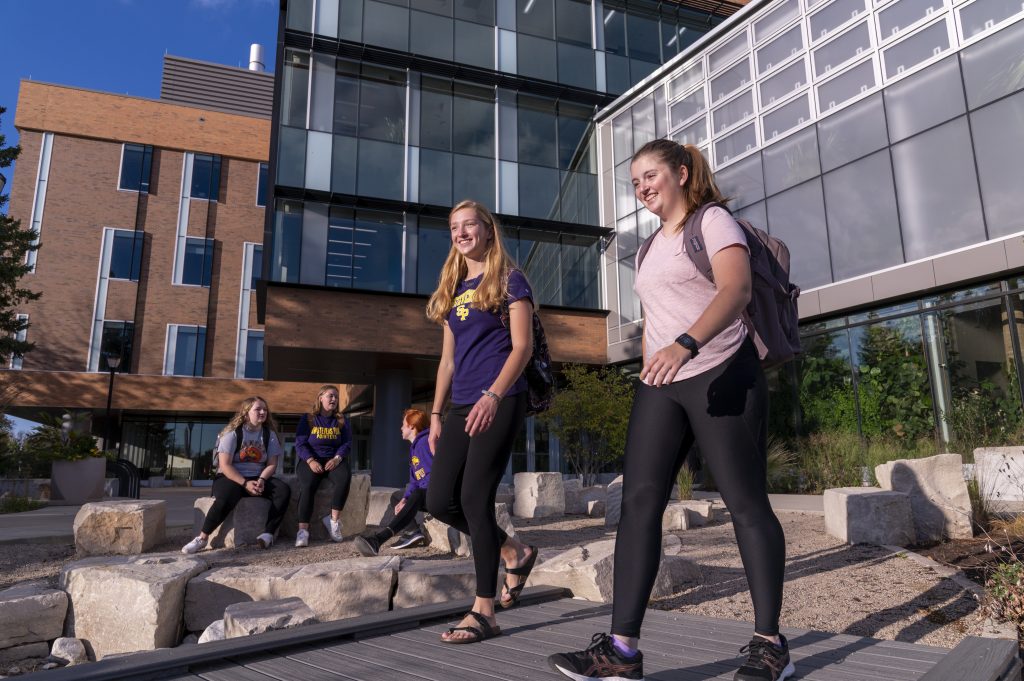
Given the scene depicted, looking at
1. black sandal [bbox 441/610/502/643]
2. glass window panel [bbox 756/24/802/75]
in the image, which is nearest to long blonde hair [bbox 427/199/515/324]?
black sandal [bbox 441/610/502/643]

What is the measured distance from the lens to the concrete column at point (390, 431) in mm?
18297

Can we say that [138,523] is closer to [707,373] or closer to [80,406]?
[707,373]

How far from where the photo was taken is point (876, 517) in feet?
20.7

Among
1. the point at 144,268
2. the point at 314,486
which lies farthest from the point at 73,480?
the point at 144,268

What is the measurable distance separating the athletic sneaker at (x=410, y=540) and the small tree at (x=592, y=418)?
27.5ft

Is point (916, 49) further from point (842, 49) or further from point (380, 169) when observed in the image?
point (380, 169)

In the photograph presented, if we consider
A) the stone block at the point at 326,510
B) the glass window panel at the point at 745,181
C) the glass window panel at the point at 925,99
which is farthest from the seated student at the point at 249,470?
the glass window panel at the point at 925,99

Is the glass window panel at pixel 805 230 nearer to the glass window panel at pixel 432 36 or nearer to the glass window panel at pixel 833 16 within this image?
the glass window panel at pixel 833 16

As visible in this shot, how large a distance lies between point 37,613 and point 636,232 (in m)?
16.7

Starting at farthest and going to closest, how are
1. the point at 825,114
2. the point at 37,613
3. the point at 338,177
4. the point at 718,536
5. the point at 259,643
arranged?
the point at 338,177
the point at 825,114
the point at 718,536
the point at 37,613
the point at 259,643

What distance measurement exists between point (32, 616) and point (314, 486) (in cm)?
319

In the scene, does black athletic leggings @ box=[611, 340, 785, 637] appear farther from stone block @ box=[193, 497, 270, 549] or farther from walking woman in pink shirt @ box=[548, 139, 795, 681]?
stone block @ box=[193, 497, 270, 549]

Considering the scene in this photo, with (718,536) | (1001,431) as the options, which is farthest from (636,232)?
(718,536)

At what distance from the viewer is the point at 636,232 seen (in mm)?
19047
